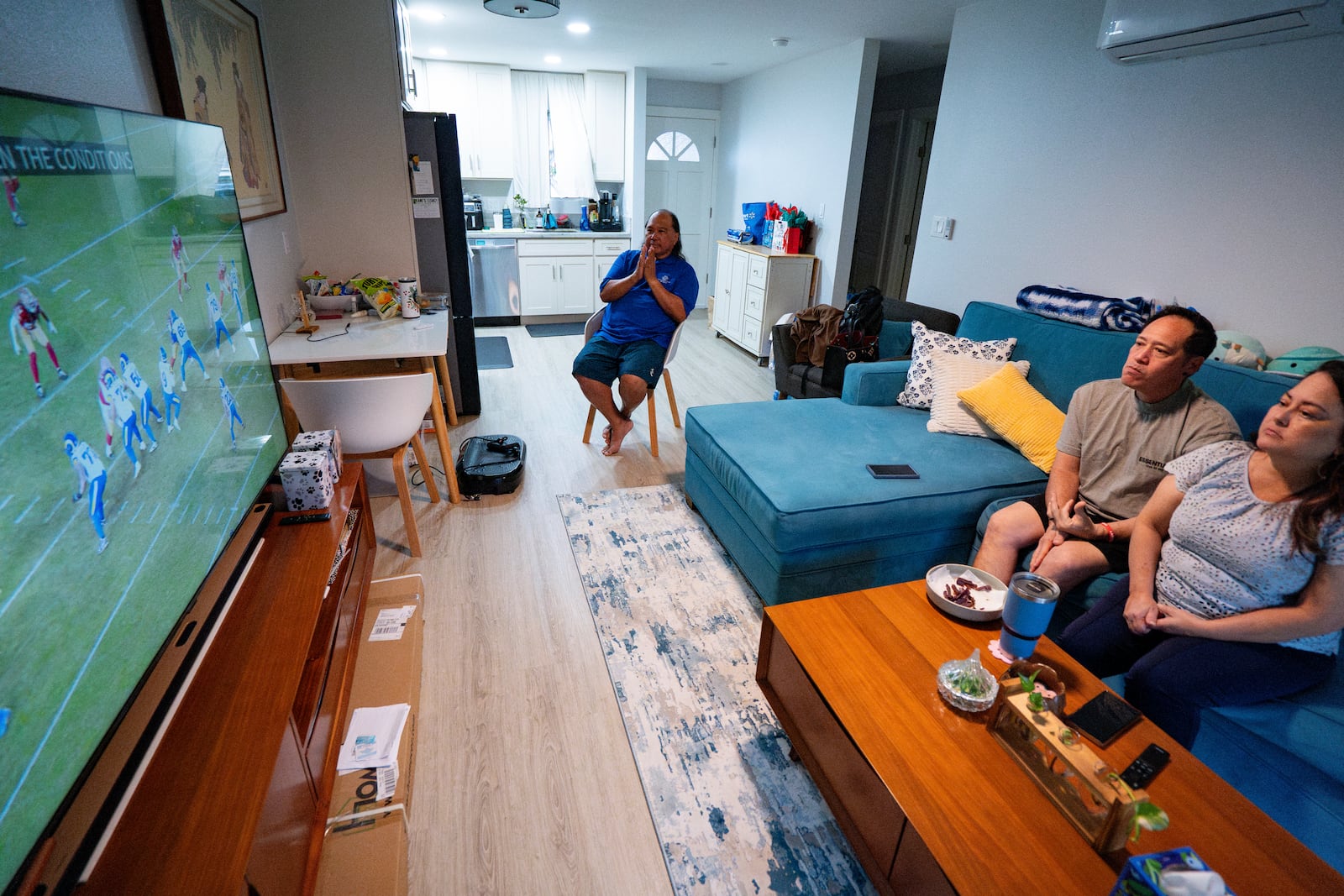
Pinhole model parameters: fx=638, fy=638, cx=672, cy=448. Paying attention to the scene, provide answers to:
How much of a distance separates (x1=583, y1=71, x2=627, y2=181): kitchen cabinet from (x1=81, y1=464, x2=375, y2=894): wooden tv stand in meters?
5.20

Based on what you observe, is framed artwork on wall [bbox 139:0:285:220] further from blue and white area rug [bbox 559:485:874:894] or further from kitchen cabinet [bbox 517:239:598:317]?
kitchen cabinet [bbox 517:239:598:317]

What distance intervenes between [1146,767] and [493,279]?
564 centimetres

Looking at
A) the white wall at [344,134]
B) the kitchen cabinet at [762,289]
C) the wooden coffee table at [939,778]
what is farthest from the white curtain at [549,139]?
the wooden coffee table at [939,778]

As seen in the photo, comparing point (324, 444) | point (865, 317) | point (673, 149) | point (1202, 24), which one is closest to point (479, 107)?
point (673, 149)

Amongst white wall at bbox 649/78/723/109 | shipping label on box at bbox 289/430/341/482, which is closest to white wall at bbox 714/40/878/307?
Result: white wall at bbox 649/78/723/109

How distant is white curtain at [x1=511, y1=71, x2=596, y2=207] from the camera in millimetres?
5699

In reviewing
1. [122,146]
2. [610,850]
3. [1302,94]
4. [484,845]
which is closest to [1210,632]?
[610,850]

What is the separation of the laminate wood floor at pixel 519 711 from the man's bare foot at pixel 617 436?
0.17 ft

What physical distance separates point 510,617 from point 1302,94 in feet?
10.2

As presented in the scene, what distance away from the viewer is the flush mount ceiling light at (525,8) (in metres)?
3.09

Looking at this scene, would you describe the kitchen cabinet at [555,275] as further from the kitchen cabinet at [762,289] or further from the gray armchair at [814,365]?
the gray armchair at [814,365]

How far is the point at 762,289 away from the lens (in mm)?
4934

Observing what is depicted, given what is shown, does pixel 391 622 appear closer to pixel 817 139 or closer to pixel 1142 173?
pixel 1142 173

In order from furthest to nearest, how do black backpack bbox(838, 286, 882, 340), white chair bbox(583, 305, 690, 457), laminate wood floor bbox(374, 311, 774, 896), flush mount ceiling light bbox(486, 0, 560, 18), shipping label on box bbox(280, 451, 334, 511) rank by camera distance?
black backpack bbox(838, 286, 882, 340), white chair bbox(583, 305, 690, 457), flush mount ceiling light bbox(486, 0, 560, 18), shipping label on box bbox(280, 451, 334, 511), laminate wood floor bbox(374, 311, 774, 896)
